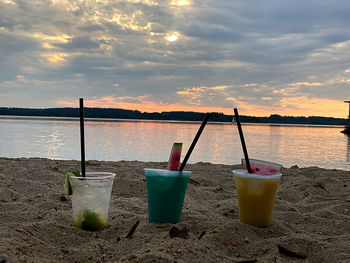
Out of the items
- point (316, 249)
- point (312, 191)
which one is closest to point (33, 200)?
point (316, 249)

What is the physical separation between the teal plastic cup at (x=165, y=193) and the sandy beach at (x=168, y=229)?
10cm

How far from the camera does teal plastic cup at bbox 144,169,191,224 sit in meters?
2.76

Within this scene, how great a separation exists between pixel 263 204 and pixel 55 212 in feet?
6.59

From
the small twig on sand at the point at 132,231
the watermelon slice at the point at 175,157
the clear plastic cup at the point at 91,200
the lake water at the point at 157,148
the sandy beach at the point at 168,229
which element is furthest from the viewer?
the lake water at the point at 157,148

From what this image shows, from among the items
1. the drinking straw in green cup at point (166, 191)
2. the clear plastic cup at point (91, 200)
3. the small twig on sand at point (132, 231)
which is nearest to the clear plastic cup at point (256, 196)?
the drinking straw in green cup at point (166, 191)

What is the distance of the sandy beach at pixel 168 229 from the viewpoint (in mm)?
2246

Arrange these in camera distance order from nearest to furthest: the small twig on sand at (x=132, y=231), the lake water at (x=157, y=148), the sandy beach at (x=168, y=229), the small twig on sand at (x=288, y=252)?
the sandy beach at (x=168, y=229), the small twig on sand at (x=288, y=252), the small twig on sand at (x=132, y=231), the lake water at (x=157, y=148)

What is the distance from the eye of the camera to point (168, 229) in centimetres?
273

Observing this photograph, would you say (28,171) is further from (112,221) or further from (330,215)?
(330,215)

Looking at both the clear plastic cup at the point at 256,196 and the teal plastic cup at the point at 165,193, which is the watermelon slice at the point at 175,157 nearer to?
the teal plastic cup at the point at 165,193

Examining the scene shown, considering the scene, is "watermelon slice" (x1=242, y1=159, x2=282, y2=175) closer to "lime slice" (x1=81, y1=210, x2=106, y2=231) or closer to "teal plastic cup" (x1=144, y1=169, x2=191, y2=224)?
"teal plastic cup" (x1=144, y1=169, x2=191, y2=224)

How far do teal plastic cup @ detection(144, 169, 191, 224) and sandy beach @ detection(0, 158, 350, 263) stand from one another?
97 mm

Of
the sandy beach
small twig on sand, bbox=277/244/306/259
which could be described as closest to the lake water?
the sandy beach

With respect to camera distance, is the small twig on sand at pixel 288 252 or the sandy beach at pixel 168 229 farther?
the small twig on sand at pixel 288 252
